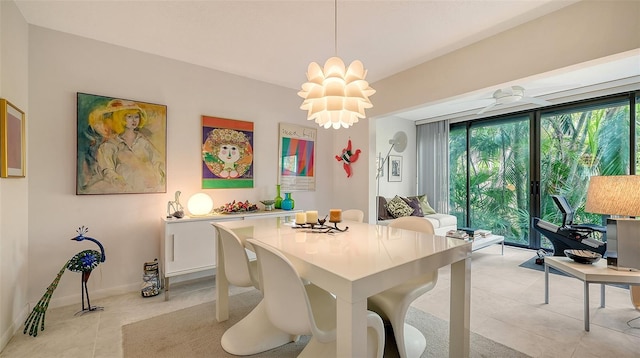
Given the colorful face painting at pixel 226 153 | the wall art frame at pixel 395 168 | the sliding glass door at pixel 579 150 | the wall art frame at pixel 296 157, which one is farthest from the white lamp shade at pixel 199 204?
the sliding glass door at pixel 579 150

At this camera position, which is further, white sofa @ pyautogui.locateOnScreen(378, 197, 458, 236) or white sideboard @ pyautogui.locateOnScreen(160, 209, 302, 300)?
white sofa @ pyautogui.locateOnScreen(378, 197, 458, 236)

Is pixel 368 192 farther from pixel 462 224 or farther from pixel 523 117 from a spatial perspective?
pixel 523 117

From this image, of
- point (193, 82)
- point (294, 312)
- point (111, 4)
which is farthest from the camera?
point (193, 82)

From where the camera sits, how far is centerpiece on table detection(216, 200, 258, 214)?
312 centimetres

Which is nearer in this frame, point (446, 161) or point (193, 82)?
point (193, 82)

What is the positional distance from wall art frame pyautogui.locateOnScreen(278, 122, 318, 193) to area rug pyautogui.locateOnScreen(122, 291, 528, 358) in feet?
6.24

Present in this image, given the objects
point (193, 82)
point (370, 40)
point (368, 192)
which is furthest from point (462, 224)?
point (193, 82)

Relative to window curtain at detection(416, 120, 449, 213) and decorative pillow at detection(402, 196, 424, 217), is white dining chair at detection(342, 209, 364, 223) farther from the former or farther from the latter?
window curtain at detection(416, 120, 449, 213)

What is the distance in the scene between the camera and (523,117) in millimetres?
4473

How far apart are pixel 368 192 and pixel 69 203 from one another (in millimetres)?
3333

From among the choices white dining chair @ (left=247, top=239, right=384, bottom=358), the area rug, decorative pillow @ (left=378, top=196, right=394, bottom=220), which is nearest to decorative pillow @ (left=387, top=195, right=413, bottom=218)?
decorative pillow @ (left=378, top=196, right=394, bottom=220)

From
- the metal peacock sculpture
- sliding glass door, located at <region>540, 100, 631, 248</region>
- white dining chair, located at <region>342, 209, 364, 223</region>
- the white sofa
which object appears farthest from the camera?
the white sofa

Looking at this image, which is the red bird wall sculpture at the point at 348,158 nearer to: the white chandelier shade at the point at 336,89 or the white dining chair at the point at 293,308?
the white chandelier shade at the point at 336,89

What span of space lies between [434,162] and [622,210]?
3785 mm
